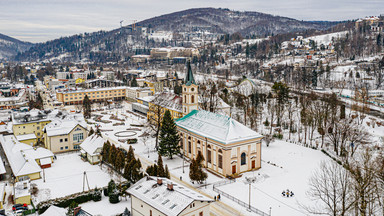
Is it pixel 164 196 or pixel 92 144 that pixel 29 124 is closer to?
pixel 92 144

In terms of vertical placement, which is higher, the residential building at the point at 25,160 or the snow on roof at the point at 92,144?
the snow on roof at the point at 92,144

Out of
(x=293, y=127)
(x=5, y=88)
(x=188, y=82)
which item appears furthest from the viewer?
(x=5, y=88)

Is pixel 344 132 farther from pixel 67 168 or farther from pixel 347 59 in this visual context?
pixel 347 59

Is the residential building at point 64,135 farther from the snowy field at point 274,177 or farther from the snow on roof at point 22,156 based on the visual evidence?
the snowy field at point 274,177

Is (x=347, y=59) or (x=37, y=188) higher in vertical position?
(x=347, y=59)

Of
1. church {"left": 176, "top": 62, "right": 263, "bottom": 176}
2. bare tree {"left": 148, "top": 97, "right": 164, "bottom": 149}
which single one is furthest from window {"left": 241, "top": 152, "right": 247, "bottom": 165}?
bare tree {"left": 148, "top": 97, "right": 164, "bottom": 149}

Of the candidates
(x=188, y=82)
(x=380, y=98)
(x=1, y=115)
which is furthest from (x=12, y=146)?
(x=380, y=98)

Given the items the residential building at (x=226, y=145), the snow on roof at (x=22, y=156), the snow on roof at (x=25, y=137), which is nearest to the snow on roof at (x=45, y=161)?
the snow on roof at (x=22, y=156)

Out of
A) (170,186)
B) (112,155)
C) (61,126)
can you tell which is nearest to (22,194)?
(112,155)
